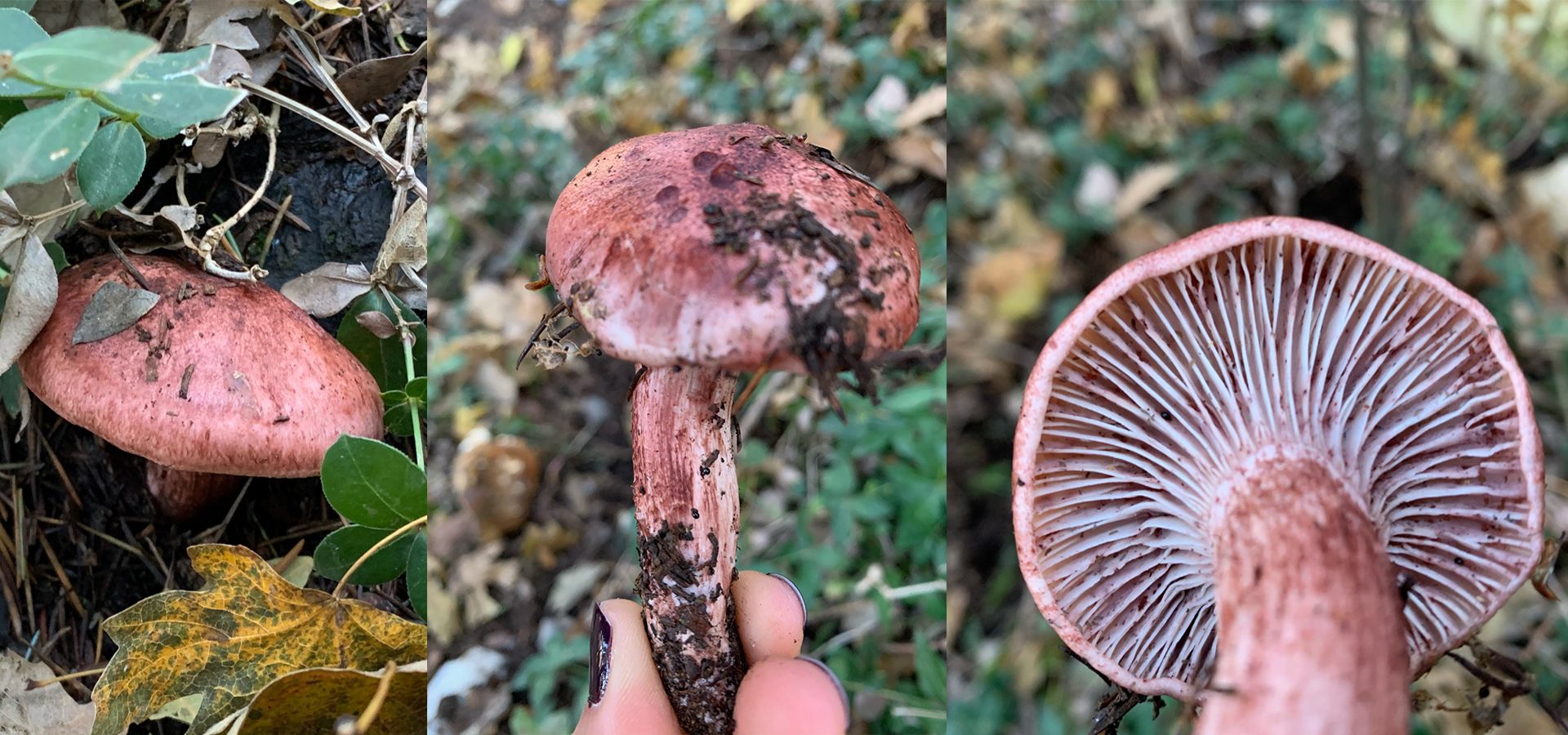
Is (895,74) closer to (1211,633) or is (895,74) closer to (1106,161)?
(1106,161)

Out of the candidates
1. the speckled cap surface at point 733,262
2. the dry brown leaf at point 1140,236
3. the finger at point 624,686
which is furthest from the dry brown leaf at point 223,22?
the dry brown leaf at point 1140,236

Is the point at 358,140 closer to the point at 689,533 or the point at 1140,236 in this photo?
the point at 689,533

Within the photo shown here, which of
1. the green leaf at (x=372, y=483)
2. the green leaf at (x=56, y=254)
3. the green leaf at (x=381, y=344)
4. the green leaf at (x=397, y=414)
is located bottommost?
the green leaf at (x=372, y=483)

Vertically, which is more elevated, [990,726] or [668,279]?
[668,279]

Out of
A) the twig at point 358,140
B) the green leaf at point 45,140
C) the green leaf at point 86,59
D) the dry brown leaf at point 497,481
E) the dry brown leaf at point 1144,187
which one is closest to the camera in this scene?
the green leaf at point 86,59

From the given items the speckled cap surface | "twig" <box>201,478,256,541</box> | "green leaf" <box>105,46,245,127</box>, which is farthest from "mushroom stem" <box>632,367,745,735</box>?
"twig" <box>201,478,256,541</box>

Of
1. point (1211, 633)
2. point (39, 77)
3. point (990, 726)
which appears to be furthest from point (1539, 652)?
point (39, 77)

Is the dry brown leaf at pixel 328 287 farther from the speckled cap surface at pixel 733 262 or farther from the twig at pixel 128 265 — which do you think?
the speckled cap surface at pixel 733 262

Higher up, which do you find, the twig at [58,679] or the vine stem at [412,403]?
the vine stem at [412,403]
